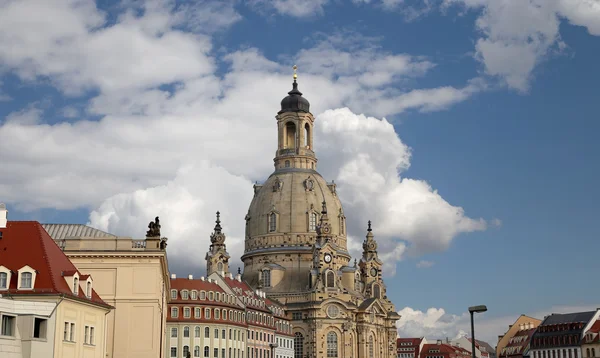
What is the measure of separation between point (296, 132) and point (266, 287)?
34674 millimetres

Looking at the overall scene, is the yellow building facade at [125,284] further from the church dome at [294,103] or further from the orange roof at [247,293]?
the church dome at [294,103]

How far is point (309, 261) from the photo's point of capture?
541 feet

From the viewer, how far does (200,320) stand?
361ft

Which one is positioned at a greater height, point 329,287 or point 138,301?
point 329,287

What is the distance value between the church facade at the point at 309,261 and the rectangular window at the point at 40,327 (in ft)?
343

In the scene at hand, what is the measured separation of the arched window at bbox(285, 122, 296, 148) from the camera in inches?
7106

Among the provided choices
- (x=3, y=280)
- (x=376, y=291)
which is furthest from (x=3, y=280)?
(x=376, y=291)

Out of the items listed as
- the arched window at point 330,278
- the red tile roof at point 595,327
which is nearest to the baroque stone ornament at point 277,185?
the arched window at point 330,278

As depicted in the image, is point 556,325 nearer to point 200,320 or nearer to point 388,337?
point 388,337

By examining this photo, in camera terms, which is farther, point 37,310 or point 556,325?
point 556,325

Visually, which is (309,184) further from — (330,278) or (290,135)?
(330,278)

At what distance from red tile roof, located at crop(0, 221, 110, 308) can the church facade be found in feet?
324

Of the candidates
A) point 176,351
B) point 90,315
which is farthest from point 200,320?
point 90,315

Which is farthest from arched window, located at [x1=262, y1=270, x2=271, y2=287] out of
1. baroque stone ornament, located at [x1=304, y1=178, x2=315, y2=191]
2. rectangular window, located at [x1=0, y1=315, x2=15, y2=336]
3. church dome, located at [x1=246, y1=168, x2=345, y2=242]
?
rectangular window, located at [x1=0, y1=315, x2=15, y2=336]
